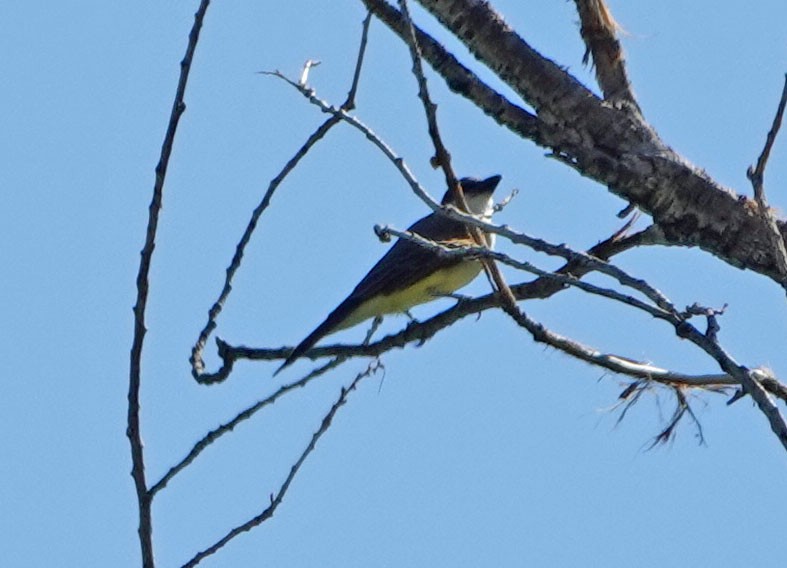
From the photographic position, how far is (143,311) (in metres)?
2.98

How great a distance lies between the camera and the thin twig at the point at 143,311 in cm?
282

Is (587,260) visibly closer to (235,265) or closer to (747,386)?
(747,386)

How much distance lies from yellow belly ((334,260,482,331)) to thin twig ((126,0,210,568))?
380 centimetres

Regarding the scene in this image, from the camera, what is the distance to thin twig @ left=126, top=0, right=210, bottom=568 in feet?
9.27

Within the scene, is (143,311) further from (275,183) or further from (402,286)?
(402,286)

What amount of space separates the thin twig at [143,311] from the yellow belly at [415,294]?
12.5 feet

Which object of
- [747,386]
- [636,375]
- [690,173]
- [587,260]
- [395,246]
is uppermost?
[395,246]

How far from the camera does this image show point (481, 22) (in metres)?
4.33

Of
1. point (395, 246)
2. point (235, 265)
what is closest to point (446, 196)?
point (395, 246)

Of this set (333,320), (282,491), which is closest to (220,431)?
(282,491)

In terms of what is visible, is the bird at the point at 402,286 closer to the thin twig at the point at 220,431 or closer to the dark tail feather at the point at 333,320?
the dark tail feather at the point at 333,320

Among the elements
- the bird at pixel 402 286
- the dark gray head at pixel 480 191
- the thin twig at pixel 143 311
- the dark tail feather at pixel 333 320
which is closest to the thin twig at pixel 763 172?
the thin twig at pixel 143 311

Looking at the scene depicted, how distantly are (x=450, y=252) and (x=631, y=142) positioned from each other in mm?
1271

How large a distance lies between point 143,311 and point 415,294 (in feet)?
13.3
